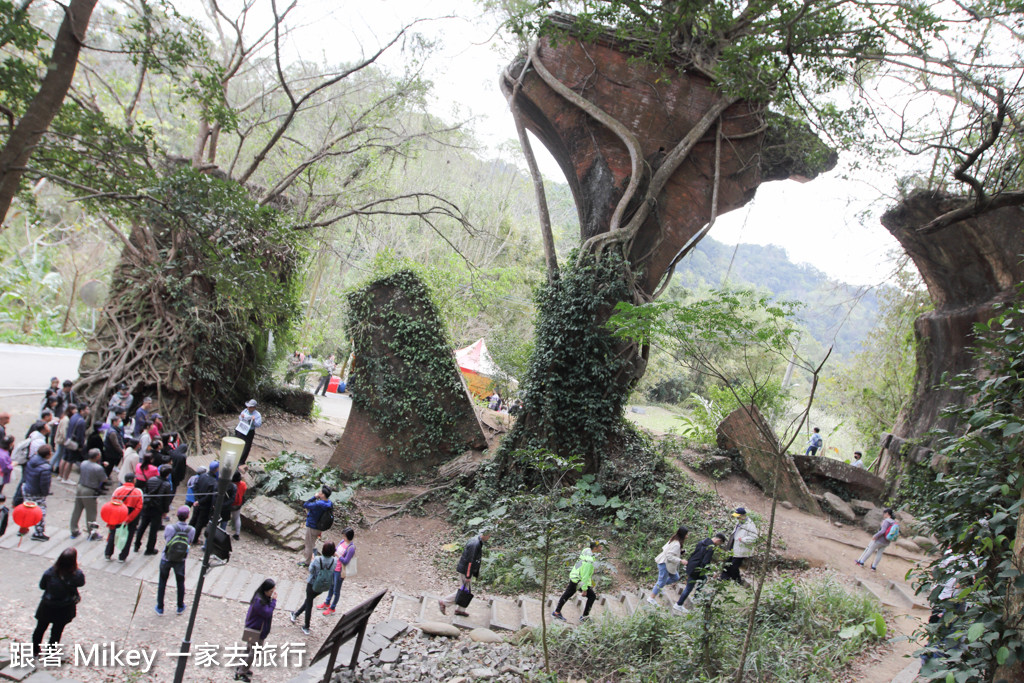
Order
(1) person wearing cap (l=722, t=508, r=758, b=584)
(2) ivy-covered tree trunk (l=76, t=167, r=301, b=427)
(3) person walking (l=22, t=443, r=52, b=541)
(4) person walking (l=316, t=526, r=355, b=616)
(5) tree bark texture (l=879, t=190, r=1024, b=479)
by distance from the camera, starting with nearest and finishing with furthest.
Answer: (4) person walking (l=316, t=526, r=355, b=616) → (3) person walking (l=22, t=443, r=52, b=541) → (1) person wearing cap (l=722, t=508, r=758, b=584) → (5) tree bark texture (l=879, t=190, r=1024, b=479) → (2) ivy-covered tree trunk (l=76, t=167, r=301, b=427)

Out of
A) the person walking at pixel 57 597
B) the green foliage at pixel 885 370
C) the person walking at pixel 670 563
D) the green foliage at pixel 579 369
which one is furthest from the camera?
the green foliage at pixel 885 370

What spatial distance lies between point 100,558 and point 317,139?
17.0 m

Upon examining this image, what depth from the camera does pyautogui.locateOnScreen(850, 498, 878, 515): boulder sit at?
41.3ft

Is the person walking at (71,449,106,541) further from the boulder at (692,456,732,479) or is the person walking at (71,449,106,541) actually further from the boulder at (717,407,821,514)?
the boulder at (717,407,821,514)

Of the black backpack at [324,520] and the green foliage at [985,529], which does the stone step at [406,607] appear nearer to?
the black backpack at [324,520]

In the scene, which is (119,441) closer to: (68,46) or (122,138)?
(122,138)

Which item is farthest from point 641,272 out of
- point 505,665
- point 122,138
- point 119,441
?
point 119,441

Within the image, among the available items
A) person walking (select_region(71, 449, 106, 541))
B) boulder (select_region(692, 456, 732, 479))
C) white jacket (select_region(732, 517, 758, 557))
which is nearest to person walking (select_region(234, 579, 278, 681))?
person walking (select_region(71, 449, 106, 541))

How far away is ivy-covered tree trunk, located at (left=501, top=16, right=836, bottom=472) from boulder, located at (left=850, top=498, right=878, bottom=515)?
533cm

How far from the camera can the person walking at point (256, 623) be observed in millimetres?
5762

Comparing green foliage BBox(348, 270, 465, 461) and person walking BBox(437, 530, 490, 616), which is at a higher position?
green foliage BBox(348, 270, 465, 461)

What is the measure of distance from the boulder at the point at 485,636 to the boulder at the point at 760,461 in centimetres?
713

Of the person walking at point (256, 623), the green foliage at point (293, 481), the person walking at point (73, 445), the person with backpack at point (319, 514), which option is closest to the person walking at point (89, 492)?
the person walking at point (73, 445)

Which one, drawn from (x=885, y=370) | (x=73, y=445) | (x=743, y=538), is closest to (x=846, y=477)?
(x=743, y=538)
